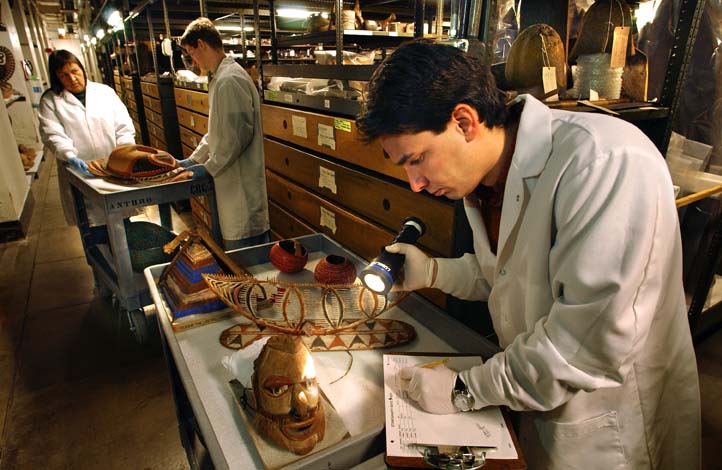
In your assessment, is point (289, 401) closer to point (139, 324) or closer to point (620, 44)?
point (620, 44)

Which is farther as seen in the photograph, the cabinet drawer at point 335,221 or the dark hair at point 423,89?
the cabinet drawer at point 335,221

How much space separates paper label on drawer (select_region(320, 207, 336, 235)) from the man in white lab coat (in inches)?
32.6

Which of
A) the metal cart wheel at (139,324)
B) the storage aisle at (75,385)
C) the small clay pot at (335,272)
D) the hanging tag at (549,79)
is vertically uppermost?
the hanging tag at (549,79)

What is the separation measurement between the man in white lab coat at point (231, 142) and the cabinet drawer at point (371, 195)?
207 millimetres

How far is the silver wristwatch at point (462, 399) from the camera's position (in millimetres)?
983

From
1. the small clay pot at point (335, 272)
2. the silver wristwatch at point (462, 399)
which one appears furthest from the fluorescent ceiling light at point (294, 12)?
the silver wristwatch at point (462, 399)

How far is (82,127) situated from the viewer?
11.0ft

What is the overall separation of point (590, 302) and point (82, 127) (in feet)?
12.1

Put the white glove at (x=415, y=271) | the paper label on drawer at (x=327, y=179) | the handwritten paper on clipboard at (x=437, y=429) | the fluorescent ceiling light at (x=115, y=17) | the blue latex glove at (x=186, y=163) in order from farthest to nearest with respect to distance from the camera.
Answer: the fluorescent ceiling light at (x=115, y=17)
the blue latex glove at (x=186, y=163)
the paper label on drawer at (x=327, y=179)
the white glove at (x=415, y=271)
the handwritten paper on clipboard at (x=437, y=429)

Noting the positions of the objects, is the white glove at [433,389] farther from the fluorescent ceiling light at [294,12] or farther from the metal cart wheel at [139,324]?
the fluorescent ceiling light at [294,12]

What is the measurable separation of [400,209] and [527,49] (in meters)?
0.73

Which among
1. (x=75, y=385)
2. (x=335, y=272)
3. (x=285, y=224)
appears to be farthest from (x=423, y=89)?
(x=75, y=385)

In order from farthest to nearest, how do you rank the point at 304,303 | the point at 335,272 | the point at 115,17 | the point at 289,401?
the point at 115,17 < the point at 335,272 < the point at 304,303 < the point at 289,401

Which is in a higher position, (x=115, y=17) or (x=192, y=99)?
(x=115, y=17)
